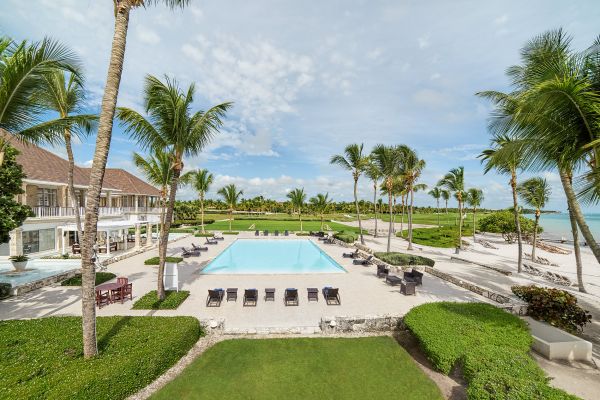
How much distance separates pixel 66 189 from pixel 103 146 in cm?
2235

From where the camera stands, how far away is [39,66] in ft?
20.1

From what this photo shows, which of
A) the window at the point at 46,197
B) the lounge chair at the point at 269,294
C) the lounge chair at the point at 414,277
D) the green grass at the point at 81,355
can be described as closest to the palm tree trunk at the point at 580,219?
the lounge chair at the point at 414,277

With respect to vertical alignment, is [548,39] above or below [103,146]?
above

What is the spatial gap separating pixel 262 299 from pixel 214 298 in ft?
A: 6.52

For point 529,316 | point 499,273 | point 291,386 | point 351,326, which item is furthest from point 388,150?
point 291,386

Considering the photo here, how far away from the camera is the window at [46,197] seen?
2072 centimetres

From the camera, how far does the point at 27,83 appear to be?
20.3 ft

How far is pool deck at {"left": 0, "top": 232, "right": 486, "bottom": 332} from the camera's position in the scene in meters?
9.55

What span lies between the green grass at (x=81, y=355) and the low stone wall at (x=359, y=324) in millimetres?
4055

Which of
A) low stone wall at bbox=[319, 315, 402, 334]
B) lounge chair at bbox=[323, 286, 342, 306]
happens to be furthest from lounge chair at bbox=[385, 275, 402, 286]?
low stone wall at bbox=[319, 315, 402, 334]

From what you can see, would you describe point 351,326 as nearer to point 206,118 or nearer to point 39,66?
point 206,118

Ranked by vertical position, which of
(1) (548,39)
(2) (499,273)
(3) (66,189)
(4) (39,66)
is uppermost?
(1) (548,39)

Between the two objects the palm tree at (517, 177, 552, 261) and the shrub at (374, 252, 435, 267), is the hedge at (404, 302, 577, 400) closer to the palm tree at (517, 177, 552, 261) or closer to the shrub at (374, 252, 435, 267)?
the shrub at (374, 252, 435, 267)

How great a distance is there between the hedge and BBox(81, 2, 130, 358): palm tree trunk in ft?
26.6
